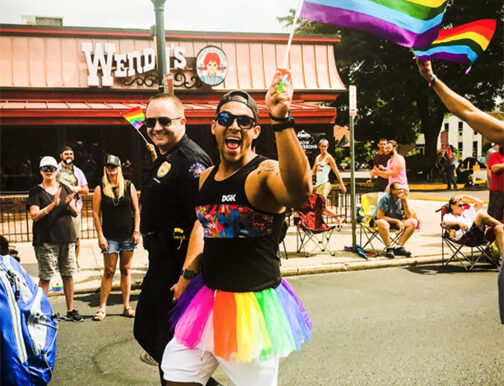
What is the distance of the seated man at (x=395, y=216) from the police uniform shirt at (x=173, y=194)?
6.82 m

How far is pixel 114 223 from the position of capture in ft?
19.6

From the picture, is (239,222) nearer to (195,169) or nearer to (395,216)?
(195,169)

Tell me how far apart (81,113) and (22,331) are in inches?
509

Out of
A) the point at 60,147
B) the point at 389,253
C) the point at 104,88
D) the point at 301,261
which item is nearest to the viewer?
the point at 301,261

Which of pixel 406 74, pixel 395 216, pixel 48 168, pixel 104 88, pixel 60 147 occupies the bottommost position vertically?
pixel 395 216

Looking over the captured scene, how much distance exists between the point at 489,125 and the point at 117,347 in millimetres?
3990

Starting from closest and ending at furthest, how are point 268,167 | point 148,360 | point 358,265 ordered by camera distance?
point 268,167 < point 148,360 < point 358,265

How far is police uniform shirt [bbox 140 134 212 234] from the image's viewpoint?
3.18 m

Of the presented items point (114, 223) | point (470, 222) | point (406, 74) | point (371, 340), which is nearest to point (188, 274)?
point (371, 340)

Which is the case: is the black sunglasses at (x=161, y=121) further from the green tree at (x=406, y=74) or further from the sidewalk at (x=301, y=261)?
the green tree at (x=406, y=74)

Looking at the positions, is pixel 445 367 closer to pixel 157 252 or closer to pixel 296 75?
pixel 157 252

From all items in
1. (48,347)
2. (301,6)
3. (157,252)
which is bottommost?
(48,347)

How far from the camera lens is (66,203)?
596cm

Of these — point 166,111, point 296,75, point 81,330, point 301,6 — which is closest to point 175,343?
point 166,111
